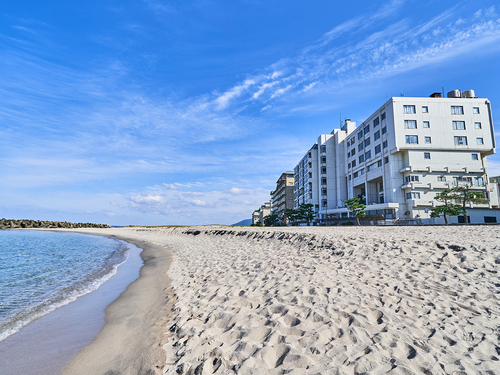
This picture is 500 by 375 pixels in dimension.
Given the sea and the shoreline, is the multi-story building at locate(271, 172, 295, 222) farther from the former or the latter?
the shoreline

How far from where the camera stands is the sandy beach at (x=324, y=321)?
3.90 metres

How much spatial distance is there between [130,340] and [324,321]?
4.20 meters

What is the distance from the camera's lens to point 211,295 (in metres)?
7.47

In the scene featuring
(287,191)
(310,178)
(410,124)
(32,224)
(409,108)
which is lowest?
(32,224)

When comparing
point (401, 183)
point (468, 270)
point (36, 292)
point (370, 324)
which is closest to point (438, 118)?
point (401, 183)

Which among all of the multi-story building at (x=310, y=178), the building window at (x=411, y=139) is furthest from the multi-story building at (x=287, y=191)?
the building window at (x=411, y=139)

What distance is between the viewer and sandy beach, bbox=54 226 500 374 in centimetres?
390

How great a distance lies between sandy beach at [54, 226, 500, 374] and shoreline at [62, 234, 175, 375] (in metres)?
0.03

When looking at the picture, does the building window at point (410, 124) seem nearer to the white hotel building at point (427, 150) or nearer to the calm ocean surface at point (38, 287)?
the white hotel building at point (427, 150)

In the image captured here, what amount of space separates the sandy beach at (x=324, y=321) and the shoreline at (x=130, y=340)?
0.03 meters

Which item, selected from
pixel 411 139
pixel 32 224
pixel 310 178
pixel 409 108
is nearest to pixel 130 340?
pixel 411 139

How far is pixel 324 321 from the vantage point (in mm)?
5020

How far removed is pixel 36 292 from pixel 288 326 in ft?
35.3

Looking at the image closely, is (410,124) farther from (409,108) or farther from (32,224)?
(32,224)
